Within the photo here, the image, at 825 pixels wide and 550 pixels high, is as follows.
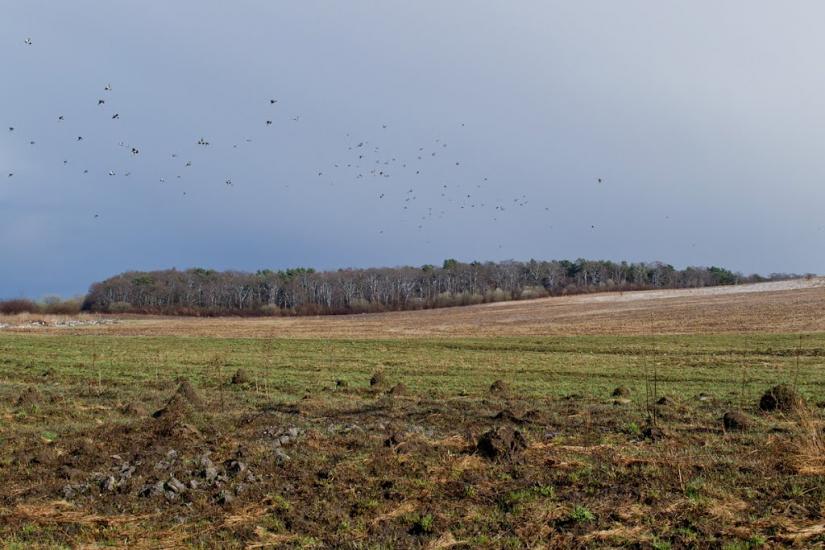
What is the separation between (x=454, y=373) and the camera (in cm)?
2533

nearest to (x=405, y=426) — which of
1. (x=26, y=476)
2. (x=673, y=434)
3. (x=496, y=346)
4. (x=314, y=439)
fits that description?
(x=314, y=439)

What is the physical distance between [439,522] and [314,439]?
4.32 metres

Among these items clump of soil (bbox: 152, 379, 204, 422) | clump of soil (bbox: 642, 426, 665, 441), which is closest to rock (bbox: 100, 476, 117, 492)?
clump of soil (bbox: 152, 379, 204, 422)

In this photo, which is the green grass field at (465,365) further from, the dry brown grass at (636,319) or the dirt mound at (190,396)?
the dry brown grass at (636,319)

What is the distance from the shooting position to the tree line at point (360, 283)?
145 metres

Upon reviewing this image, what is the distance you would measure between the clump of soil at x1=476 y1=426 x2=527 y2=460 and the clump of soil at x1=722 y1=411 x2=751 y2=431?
14.3ft

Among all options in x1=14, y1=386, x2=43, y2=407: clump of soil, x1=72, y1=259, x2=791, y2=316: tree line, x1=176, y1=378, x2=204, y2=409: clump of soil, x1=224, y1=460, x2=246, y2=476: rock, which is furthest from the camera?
x1=72, y1=259, x2=791, y2=316: tree line

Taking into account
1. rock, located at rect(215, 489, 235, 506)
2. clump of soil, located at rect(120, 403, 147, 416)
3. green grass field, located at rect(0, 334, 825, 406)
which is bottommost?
green grass field, located at rect(0, 334, 825, 406)

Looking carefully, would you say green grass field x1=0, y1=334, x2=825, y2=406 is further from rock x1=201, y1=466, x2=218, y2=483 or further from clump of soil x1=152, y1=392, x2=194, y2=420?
rock x1=201, y1=466, x2=218, y2=483

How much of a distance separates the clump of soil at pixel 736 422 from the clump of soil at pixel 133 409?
12.5m

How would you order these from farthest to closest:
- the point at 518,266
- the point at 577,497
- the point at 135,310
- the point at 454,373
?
the point at 518,266, the point at 135,310, the point at 454,373, the point at 577,497

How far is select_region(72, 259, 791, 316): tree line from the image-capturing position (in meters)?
145

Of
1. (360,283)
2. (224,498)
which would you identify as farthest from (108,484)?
(360,283)

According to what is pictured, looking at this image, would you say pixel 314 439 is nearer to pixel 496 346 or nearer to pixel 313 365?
pixel 313 365
